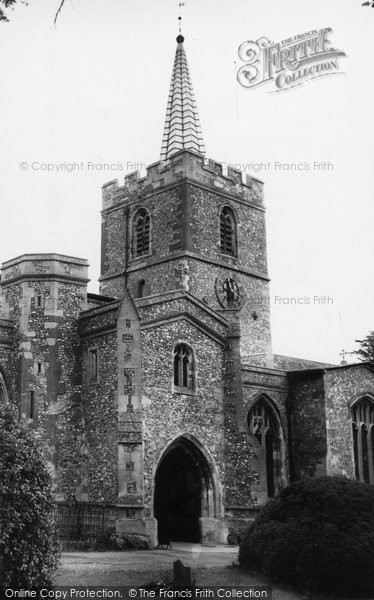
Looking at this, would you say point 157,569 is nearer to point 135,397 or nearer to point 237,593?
point 237,593

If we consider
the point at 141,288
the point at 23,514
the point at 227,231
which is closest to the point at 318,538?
the point at 23,514

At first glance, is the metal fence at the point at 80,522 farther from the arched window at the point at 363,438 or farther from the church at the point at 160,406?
the arched window at the point at 363,438

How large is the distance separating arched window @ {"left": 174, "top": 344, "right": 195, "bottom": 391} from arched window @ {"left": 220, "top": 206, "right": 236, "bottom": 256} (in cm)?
1265

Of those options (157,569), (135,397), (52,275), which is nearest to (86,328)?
(52,275)

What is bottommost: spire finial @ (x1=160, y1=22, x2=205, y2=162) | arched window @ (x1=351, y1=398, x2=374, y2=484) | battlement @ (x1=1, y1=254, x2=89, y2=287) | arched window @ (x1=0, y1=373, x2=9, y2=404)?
arched window @ (x1=351, y1=398, x2=374, y2=484)

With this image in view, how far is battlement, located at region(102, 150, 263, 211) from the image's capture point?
38.1 meters

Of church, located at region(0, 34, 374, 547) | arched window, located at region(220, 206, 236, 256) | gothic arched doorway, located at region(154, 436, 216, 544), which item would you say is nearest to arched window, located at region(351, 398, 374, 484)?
church, located at region(0, 34, 374, 547)

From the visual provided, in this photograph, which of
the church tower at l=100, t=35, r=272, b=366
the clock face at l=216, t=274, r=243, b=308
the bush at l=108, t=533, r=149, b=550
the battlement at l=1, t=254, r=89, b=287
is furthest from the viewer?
the clock face at l=216, t=274, r=243, b=308

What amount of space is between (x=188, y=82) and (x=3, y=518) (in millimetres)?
34866

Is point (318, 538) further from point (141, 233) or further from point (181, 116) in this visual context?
point (181, 116)

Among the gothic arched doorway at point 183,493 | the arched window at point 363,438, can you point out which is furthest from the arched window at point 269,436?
the gothic arched doorway at point 183,493

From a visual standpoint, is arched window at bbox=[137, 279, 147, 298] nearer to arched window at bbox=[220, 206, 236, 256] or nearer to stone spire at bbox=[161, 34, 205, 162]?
arched window at bbox=[220, 206, 236, 256]

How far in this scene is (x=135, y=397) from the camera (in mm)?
24078

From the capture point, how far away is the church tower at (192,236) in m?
36.8
